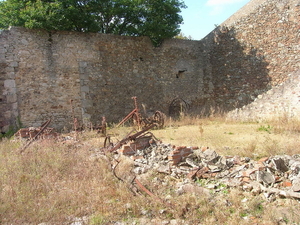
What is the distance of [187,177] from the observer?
4.97 metres

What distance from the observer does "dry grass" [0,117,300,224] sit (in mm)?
3771

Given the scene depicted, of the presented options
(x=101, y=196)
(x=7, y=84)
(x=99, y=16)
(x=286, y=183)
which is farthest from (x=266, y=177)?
(x=99, y=16)

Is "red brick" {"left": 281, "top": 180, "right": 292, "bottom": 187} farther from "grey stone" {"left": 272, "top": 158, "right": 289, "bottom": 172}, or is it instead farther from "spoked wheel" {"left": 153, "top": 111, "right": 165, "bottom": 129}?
"spoked wheel" {"left": 153, "top": 111, "right": 165, "bottom": 129}

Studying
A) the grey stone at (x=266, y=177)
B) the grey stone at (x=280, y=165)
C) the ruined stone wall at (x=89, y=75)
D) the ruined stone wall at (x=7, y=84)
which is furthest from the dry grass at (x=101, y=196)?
the ruined stone wall at (x=89, y=75)

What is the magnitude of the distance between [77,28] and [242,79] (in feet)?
23.5

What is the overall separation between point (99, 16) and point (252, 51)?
658 centimetres

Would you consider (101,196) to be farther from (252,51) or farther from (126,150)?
(252,51)

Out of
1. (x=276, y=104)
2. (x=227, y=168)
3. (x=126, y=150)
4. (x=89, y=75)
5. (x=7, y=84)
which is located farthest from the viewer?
(x=89, y=75)

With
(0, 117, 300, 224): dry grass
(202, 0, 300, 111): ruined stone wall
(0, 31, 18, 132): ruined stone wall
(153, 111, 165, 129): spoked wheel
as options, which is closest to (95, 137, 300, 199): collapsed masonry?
(0, 117, 300, 224): dry grass

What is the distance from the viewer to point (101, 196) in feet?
14.5

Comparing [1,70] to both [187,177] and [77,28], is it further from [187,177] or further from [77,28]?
[187,177]

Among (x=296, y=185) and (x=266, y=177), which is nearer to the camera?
(x=296, y=185)

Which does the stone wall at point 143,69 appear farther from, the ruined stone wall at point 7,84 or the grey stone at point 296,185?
the grey stone at point 296,185

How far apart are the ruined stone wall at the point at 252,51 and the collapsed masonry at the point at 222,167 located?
7.13m
